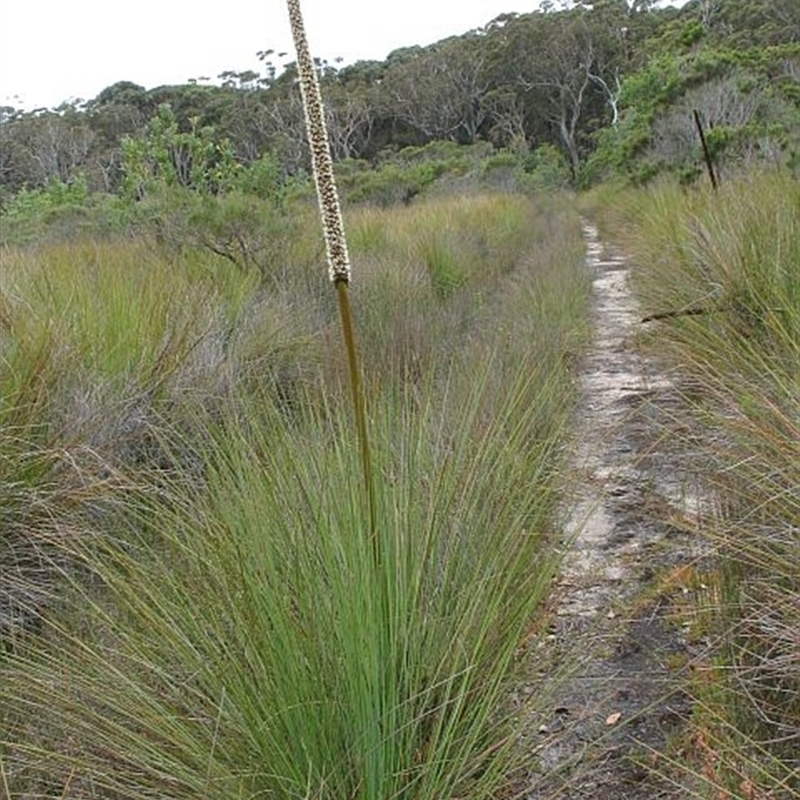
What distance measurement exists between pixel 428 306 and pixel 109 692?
5.29 meters

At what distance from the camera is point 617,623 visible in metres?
2.66

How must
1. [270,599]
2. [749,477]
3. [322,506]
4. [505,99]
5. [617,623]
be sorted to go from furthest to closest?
[505,99] < [617,623] < [749,477] < [322,506] < [270,599]

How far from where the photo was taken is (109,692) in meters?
1.68

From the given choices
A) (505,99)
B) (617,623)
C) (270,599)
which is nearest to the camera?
Answer: (270,599)

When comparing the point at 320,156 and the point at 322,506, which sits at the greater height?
the point at 320,156

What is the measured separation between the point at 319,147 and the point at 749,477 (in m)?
1.35

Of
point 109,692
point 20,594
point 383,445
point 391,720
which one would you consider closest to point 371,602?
point 391,720

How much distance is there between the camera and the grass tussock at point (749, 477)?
181cm

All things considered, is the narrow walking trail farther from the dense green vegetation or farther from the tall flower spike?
the tall flower spike

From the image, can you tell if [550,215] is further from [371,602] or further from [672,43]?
[371,602]

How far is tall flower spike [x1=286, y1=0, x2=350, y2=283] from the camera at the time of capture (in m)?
1.45

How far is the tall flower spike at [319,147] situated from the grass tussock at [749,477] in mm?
1026

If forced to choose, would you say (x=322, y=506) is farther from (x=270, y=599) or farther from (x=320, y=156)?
(x=320, y=156)

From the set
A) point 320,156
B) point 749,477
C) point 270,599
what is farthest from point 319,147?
point 749,477
